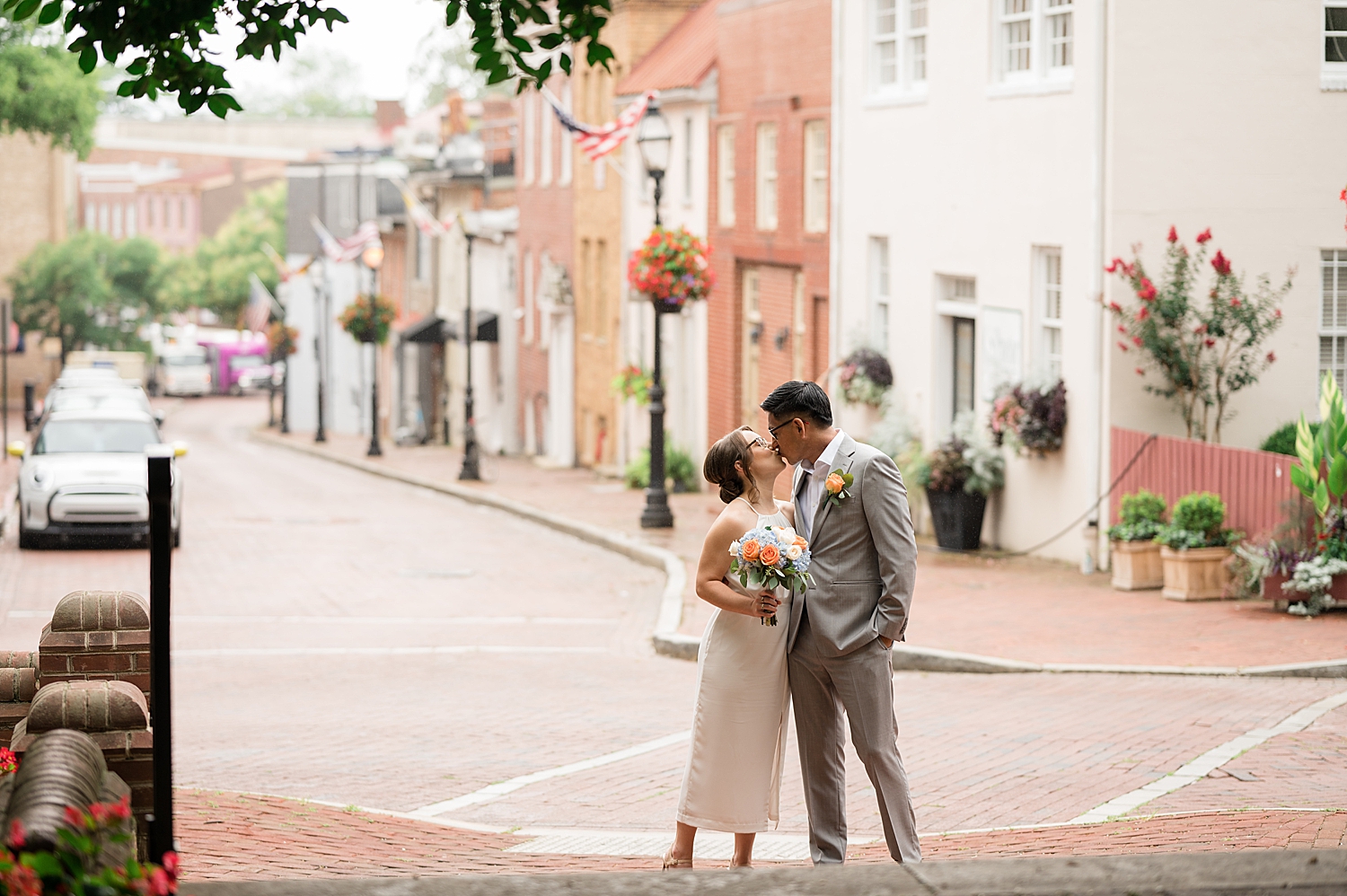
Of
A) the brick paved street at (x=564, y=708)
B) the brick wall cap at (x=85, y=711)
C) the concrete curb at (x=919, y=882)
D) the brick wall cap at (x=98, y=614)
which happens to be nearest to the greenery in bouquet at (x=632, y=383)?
the brick paved street at (x=564, y=708)

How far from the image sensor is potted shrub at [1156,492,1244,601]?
1521 centimetres

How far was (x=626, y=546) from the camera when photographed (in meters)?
21.4

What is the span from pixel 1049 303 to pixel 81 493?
1158cm

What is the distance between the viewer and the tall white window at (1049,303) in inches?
→ 734

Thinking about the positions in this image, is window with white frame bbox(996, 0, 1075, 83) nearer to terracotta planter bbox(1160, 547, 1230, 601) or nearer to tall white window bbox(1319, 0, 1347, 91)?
tall white window bbox(1319, 0, 1347, 91)

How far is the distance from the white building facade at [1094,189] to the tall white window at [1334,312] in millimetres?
23

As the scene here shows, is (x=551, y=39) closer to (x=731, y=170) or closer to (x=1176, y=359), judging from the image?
(x=1176, y=359)

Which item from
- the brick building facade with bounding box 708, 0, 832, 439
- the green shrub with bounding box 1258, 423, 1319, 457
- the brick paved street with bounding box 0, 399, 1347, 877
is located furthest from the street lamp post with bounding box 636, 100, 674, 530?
the green shrub with bounding box 1258, 423, 1319, 457

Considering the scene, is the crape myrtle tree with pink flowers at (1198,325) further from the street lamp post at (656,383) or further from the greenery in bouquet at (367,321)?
Answer: the greenery in bouquet at (367,321)

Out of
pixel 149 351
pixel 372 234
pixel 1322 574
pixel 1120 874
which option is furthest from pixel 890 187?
pixel 149 351

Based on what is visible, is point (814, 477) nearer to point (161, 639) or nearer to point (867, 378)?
point (161, 639)

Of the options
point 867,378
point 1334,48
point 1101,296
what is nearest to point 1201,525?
point 1101,296

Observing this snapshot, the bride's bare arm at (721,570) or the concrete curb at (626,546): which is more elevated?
the bride's bare arm at (721,570)

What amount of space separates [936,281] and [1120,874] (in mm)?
16911
